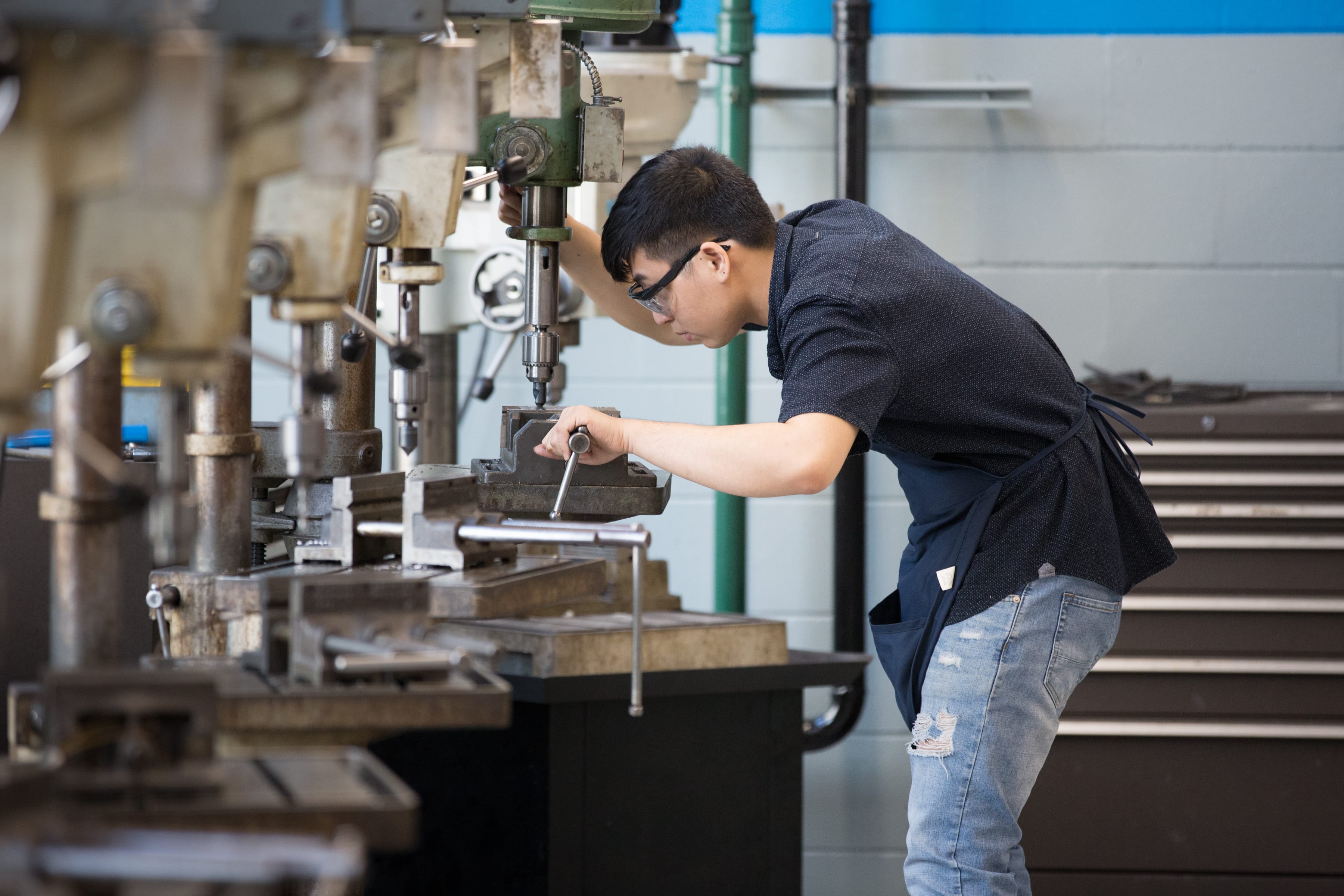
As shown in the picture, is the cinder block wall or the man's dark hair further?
the cinder block wall

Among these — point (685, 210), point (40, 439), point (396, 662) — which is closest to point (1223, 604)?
point (685, 210)

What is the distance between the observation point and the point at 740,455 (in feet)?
5.01

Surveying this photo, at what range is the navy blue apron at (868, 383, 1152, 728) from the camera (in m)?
1.65

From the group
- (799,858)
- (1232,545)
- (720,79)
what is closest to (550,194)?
(799,858)

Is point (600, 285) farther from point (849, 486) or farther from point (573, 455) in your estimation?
point (849, 486)

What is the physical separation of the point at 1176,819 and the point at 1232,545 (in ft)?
1.65

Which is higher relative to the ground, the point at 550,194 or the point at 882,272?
the point at 550,194

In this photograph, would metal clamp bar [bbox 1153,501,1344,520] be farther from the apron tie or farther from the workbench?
the workbench

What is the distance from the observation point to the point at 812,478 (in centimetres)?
148

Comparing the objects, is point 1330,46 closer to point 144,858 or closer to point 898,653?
point 898,653

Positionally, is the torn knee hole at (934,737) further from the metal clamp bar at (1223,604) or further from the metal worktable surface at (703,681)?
the metal clamp bar at (1223,604)

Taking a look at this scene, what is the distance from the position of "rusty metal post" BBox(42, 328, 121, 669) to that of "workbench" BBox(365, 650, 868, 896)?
1.77 feet

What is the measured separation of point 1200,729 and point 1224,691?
8 cm

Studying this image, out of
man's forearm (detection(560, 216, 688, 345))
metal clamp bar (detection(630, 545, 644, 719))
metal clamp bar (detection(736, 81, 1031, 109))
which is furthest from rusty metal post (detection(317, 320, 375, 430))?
metal clamp bar (detection(736, 81, 1031, 109))
